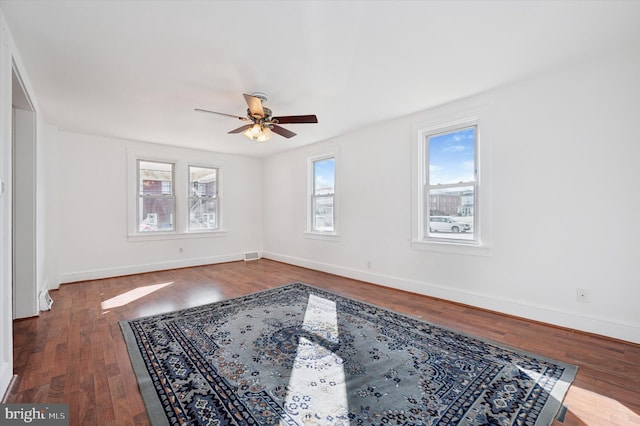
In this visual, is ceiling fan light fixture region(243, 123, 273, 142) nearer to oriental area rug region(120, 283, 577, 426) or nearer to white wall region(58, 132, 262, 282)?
oriental area rug region(120, 283, 577, 426)

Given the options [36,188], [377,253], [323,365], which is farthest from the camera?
[377,253]

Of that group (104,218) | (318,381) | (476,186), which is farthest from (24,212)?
(476,186)

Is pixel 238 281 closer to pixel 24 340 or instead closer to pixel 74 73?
pixel 24 340

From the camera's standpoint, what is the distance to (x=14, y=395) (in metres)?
1.84

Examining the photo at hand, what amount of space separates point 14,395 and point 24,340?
1136 millimetres

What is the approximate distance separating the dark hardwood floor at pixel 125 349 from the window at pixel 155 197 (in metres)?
1.32

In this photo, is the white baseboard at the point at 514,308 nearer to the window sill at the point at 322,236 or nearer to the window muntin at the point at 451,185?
the window sill at the point at 322,236

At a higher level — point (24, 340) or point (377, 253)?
point (377, 253)

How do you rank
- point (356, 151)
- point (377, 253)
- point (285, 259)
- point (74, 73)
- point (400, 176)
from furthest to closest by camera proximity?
point (285, 259)
point (356, 151)
point (377, 253)
point (400, 176)
point (74, 73)

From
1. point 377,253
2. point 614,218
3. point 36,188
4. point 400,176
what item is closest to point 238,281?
point 377,253

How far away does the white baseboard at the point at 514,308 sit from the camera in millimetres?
2613

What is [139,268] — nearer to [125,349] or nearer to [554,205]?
[125,349]

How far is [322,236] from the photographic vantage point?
565 cm

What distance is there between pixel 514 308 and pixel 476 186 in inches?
57.4
